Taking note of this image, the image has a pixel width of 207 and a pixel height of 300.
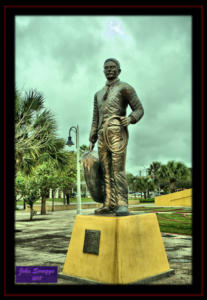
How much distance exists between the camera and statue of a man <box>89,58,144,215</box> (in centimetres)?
484

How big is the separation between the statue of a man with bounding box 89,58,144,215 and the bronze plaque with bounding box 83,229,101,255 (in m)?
0.44

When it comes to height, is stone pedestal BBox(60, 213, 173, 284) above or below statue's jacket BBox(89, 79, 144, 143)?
below

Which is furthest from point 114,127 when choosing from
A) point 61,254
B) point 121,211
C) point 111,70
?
point 61,254

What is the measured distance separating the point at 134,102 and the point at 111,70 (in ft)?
2.15

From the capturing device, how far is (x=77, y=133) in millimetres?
17969

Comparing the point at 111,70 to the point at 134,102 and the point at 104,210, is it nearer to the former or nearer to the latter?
the point at 134,102

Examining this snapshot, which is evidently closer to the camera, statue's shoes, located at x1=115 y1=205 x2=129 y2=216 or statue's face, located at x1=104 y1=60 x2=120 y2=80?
statue's shoes, located at x1=115 y1=205 x2=129 y2=216

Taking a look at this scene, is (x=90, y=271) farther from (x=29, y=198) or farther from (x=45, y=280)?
(x=29, y=198)

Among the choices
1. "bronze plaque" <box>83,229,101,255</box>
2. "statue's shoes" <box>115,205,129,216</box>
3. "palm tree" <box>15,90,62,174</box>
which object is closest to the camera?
"bronze plaque" <box>83,229,101,255</box>

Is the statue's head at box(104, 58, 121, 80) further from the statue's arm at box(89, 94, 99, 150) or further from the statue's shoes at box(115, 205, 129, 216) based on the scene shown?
the statue's shoes at box(115, 205, 129, 216)

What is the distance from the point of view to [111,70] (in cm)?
508

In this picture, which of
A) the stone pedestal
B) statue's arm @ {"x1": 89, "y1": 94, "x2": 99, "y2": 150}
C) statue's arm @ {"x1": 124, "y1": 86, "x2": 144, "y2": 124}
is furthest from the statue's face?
the stone pedestal
